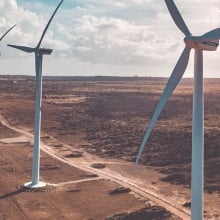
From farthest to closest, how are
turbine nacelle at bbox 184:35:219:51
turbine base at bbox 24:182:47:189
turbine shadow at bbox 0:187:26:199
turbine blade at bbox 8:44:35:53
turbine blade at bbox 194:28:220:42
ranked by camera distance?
1. turbine base at bbox 24:182:47:189
2. turbine blade at bbox 8:44:35:53
3. turbine shadow at bbox 0:187:26:199
4. turbine nacelle at bbox 184:35:219:51
5. turbine blade at bbox 194:28:220:42

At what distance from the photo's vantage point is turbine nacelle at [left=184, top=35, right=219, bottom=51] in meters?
18.3

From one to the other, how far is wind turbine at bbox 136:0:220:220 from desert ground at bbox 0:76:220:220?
10158mm

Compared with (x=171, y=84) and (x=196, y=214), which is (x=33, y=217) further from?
(x=171, y=84)

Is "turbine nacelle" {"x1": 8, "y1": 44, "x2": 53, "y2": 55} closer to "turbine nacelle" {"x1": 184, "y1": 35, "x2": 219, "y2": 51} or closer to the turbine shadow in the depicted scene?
the turbine shadow

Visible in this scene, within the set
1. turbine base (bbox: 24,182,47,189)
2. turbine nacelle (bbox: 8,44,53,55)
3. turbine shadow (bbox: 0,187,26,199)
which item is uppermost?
turbine nacelle (bbox: 8,44,53,55)

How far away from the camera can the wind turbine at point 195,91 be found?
728 inches

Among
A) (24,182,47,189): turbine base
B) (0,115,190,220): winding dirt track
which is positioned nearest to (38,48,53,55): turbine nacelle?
(24,182,47,189): turbine base

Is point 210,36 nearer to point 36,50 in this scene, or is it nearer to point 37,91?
point 36,50

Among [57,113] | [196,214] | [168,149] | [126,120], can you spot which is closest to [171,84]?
[196,214]

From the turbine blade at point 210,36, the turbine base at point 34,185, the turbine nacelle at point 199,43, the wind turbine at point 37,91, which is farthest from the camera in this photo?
the turbine base at point 34,185

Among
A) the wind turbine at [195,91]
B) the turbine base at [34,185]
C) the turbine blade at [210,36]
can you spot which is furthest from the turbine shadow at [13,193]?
the turbine blade at [210,36]

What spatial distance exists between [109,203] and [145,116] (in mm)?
50532

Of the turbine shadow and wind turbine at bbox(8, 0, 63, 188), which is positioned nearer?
the turbine shadow

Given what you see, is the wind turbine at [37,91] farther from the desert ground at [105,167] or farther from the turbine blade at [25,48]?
the desert ground at [105,167]
